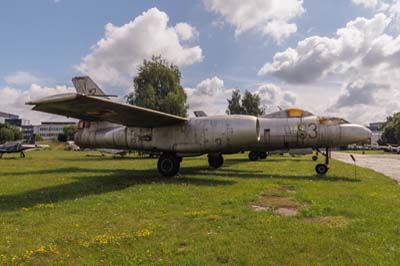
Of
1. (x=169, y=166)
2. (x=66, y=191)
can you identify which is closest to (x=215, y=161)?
(x=169, y=166)

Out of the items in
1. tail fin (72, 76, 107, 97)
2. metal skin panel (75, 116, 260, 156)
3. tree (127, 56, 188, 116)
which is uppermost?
tree (127, 56, 188, 116)

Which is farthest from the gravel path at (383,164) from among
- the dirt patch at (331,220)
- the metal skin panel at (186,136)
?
the dirt patch at (331,220)

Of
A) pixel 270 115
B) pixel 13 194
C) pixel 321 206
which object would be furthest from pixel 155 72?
pixel 321 206

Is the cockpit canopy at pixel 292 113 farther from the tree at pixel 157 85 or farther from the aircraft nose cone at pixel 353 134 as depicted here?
the tree at pixel 157 85

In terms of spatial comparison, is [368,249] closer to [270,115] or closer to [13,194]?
[13,194]

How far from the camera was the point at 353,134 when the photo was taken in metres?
13.7

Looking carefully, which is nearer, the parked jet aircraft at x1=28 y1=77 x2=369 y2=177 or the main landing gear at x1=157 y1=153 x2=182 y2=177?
the parked jet aircraft at x1=28 y1=77 x2=369 y2=177

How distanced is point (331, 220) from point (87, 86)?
1465 cm

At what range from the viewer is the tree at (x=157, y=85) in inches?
1608

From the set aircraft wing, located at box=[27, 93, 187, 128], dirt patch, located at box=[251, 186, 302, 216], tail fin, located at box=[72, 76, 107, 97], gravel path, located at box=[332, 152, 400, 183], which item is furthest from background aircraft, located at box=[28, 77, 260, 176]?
gravel path, located at box=[332, 152, 400, 183]

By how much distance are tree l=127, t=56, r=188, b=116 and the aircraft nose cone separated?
2780cm

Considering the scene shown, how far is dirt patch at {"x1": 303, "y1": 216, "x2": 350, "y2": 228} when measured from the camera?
6064mm

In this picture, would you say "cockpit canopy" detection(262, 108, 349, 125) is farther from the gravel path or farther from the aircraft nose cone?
the gravel path

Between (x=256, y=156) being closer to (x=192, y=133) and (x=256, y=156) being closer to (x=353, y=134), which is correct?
(x=353, y=134)
